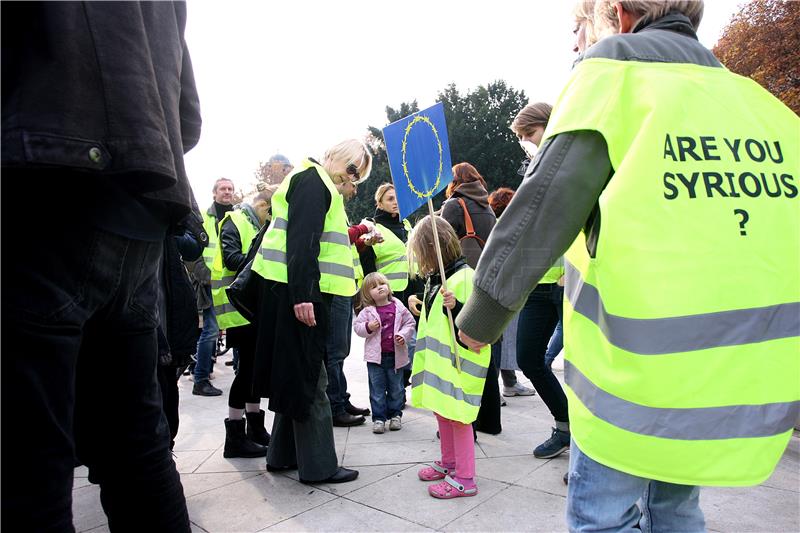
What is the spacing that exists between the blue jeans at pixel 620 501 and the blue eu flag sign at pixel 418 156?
2.26 m

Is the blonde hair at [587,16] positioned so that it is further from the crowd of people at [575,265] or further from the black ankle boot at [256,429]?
the black ankle boot at [256,429]

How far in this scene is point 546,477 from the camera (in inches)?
133

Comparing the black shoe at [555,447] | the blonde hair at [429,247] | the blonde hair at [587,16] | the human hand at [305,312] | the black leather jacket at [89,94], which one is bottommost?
the black shoe at [555,447]

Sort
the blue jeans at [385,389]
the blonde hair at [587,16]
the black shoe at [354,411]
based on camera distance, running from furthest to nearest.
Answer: the black shoe at [354,411] → the blue jeans at [385,389] → the blonde hair at [587,16]

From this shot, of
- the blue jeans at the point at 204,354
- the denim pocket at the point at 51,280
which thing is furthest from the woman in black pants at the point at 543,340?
the blue jeans at the point at 204,354

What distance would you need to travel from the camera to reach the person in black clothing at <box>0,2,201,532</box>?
1.16 metres

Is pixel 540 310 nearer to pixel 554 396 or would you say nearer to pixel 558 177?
pixel 554 396

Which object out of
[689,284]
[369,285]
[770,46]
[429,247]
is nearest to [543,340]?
[429,247]

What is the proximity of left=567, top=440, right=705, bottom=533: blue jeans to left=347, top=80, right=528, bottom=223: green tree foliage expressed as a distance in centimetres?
2958

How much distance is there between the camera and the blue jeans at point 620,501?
1.38m

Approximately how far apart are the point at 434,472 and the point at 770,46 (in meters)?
19.5

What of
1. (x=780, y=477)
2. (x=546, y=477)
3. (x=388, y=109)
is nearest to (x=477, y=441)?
(x=546, y=477)

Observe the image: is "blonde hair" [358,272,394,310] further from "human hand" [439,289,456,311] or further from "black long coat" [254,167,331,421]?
"human hand" [439,289,456,311]

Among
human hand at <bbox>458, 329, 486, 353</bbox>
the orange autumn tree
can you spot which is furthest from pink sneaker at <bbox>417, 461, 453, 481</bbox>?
the orange autumn tree
